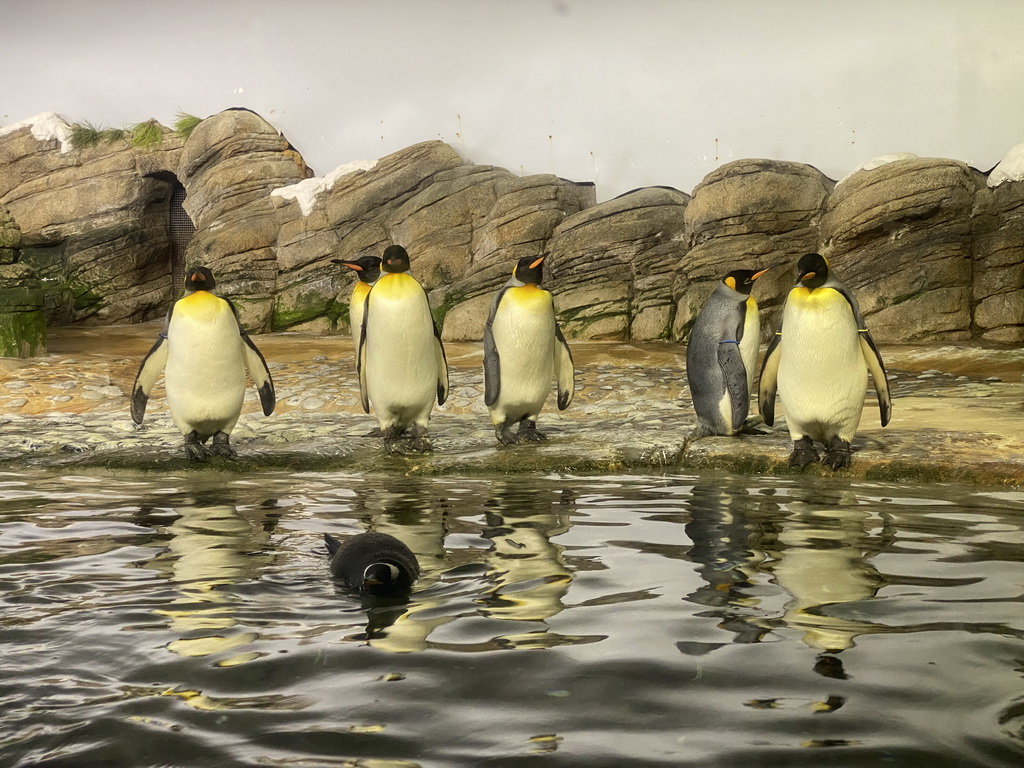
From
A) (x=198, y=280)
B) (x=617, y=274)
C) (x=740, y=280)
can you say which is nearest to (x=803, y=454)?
(x=740, y=280)

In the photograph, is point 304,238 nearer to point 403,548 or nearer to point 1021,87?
point 1021,87

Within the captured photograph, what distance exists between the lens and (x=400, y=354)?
5.57 meters

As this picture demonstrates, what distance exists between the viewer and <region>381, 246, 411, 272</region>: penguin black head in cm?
556

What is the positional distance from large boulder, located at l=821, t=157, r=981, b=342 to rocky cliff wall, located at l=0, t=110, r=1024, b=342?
0.02m

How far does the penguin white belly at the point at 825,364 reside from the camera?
482 centimetres

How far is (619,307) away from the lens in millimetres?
12297

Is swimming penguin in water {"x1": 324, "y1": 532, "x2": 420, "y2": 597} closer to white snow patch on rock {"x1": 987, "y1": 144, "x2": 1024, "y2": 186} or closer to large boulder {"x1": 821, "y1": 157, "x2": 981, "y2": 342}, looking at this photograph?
large boulder {"x1": 821, "y1": 157, "x2": 981, "y2": 342}

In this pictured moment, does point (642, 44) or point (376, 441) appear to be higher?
point (642, 44)

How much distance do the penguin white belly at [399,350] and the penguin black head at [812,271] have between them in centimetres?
196

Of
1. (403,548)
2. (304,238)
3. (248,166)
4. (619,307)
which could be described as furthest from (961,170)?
(403,548)

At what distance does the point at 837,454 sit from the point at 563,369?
198 centimetres

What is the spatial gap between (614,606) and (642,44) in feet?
41.0

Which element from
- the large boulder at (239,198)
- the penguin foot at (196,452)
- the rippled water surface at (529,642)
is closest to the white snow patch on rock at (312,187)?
the large boulder at (239,198)

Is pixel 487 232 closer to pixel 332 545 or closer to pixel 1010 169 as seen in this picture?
pixel 1010 169
